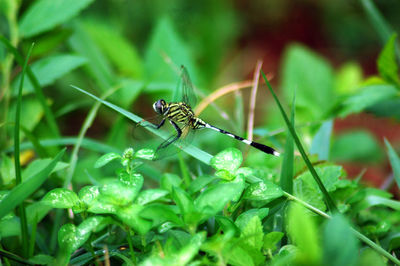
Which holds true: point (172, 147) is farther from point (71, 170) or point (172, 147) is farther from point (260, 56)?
point (260, 56)

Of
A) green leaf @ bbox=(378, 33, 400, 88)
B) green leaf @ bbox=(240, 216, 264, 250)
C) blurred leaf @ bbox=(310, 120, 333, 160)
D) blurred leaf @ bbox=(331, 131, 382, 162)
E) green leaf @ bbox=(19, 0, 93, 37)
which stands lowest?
blurred leaf @ bbox=(331, 131, 382, 162)

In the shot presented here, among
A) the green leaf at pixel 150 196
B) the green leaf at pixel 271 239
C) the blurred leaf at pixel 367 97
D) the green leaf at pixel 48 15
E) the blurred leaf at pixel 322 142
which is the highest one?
the green leaf at pixel 48 15

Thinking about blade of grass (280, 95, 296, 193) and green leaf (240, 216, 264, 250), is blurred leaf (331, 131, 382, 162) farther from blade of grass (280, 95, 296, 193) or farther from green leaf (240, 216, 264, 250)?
green leaf (240, 216, 264, 250)

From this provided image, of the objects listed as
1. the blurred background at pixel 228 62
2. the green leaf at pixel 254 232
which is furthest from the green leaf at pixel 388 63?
the green leaf at pixel 254 232

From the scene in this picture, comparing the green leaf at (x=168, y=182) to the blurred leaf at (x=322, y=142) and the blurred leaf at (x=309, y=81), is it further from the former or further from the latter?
the blurred leaf at (x=309, y=81)

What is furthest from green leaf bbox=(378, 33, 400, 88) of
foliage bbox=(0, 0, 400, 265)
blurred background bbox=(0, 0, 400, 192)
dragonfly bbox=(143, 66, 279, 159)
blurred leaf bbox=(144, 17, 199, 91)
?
blurred leaf bbox=(144, 17, 199, 91)

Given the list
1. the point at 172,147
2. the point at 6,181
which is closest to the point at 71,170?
the point at 6,181

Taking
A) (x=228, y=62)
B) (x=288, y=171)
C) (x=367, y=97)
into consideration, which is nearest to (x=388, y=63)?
(x=367, y=97)

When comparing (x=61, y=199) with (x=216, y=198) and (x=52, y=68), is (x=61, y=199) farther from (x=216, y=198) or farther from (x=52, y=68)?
(x=52, y=68)
